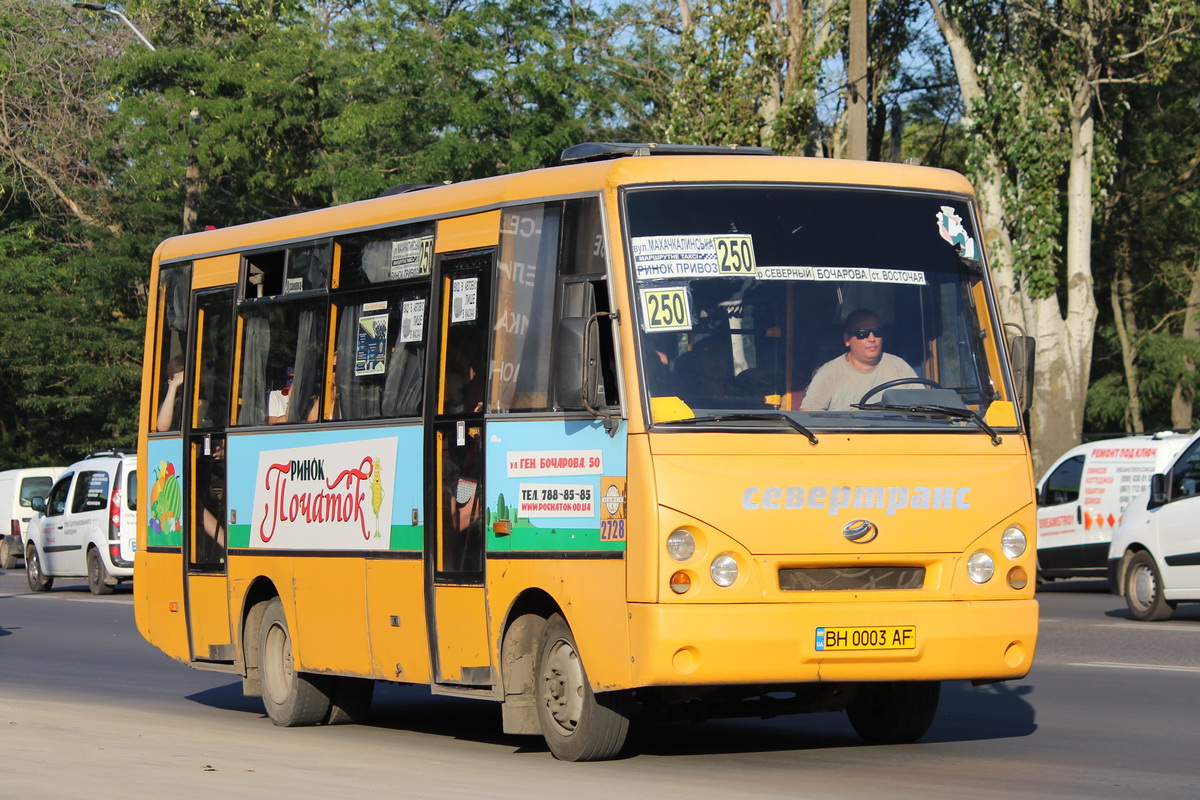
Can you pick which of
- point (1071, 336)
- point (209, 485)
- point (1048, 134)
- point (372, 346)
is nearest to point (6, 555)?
point (1071, 336)

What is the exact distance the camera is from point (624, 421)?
8836 millimetres

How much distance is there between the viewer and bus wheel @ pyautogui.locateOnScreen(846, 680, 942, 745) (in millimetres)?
10258

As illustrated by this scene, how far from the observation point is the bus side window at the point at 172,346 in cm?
1359

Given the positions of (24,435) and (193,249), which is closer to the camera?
(193,249)

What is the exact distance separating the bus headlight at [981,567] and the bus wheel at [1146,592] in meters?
10.5

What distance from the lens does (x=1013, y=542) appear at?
365 inches

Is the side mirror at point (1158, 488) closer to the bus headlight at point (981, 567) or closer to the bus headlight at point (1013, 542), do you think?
the bus headlight at point (1013, 542)

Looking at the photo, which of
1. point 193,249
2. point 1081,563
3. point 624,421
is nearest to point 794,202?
point 624,421

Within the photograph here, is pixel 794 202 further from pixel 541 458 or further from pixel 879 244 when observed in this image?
pixel 541 458

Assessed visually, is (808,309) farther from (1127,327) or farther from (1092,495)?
(1127,327)

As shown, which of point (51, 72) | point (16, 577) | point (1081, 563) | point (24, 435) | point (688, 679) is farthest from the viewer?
point (24, 435)

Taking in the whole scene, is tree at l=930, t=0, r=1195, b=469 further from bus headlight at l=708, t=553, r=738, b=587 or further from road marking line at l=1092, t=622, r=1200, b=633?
bus headlight at l=708, t=553, r=738, b=587

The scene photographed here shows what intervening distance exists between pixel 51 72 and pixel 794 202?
41.8 metres

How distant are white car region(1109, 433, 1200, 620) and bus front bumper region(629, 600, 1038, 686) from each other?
33.2 feet
